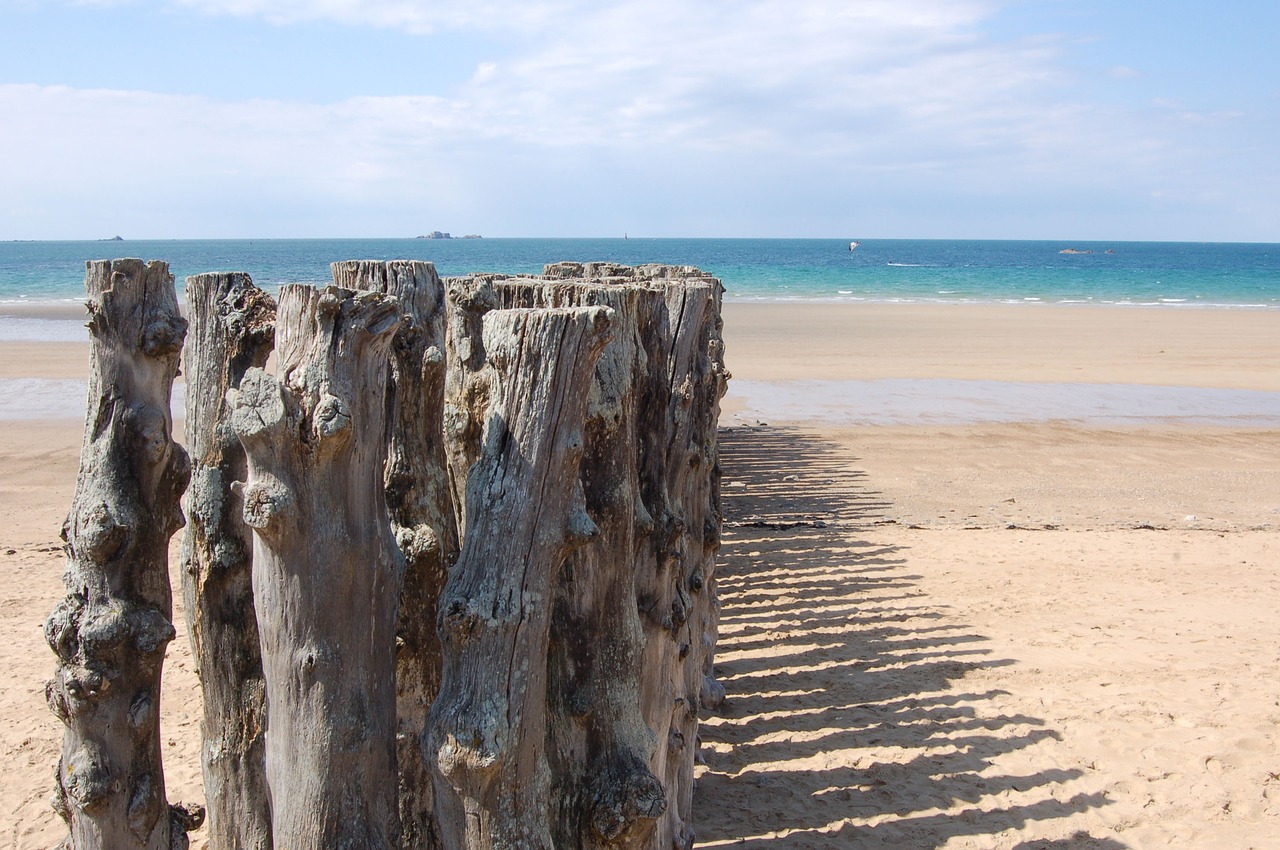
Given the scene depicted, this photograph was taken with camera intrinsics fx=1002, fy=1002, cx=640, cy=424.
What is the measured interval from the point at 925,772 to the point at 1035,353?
66.5 ft

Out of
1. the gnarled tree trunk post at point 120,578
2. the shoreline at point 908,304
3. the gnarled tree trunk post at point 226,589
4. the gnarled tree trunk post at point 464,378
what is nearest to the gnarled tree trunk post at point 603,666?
the gnarled tree trunk post at point 464,378

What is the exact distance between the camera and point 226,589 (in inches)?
123

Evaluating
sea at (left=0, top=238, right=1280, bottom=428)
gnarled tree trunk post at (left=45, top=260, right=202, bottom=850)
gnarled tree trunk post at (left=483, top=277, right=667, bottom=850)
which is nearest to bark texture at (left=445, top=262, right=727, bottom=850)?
gnarled tree trunk post at (left=483, top=277, right=667, bottom=850)

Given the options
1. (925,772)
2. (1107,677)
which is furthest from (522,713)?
(1107,677)

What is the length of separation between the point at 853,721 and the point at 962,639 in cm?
145

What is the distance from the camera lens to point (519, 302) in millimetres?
3152

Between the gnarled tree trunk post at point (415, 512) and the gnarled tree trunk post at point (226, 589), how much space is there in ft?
1.33

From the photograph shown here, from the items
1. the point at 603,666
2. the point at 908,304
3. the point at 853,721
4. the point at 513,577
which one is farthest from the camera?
the point at 908,304

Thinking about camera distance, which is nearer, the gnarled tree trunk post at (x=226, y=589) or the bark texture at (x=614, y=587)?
the bark texture at (x=614, y=587)

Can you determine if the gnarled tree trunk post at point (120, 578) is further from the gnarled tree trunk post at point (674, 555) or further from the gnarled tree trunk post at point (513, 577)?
the gnarled tree trunk post at point (674, 555)

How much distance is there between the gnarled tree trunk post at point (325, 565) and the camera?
249cm

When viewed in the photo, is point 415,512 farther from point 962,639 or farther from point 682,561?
point 962,639

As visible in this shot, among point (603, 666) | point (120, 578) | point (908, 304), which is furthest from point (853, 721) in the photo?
point (908, 304)

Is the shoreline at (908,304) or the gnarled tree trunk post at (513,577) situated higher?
the shoreline at (908,304)
